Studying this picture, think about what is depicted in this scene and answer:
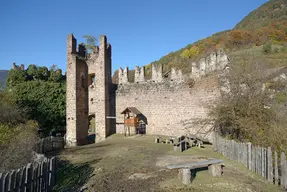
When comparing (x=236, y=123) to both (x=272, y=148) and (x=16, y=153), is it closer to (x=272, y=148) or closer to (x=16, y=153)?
(x=272, y=148)

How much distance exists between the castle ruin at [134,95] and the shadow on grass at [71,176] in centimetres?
781

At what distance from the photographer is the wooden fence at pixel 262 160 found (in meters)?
6.71

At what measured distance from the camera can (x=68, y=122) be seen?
61.4ft

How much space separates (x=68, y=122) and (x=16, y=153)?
9800 mm

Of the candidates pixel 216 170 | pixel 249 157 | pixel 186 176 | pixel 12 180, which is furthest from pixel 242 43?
pixel 12 180

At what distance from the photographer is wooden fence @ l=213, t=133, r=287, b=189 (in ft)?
22.0

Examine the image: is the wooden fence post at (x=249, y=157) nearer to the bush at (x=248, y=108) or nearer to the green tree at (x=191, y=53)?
the bush at (x=248, y=108)

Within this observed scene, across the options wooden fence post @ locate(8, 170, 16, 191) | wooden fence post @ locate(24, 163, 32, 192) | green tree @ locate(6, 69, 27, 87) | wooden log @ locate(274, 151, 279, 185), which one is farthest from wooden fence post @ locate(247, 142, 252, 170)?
green tree @ locate(6, 69, 27, 87)

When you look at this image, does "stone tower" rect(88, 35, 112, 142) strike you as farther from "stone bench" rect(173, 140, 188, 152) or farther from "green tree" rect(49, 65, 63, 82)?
"green tree" rect(49, 65, 63, 82)

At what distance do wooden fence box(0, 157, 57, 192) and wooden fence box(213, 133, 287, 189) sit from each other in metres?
6.82

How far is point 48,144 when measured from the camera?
15.1m

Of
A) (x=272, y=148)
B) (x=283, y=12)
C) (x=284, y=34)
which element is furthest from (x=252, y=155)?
(x=283, y=12)

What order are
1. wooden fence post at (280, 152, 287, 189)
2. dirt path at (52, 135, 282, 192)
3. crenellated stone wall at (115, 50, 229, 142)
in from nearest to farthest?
wooden fence post at (280, 152, 287, 189), dirt path at (52, 135, 282, 192), crenellated stone wall at (115, 50, 229, 142)

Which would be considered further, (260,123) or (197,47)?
(197,47)
